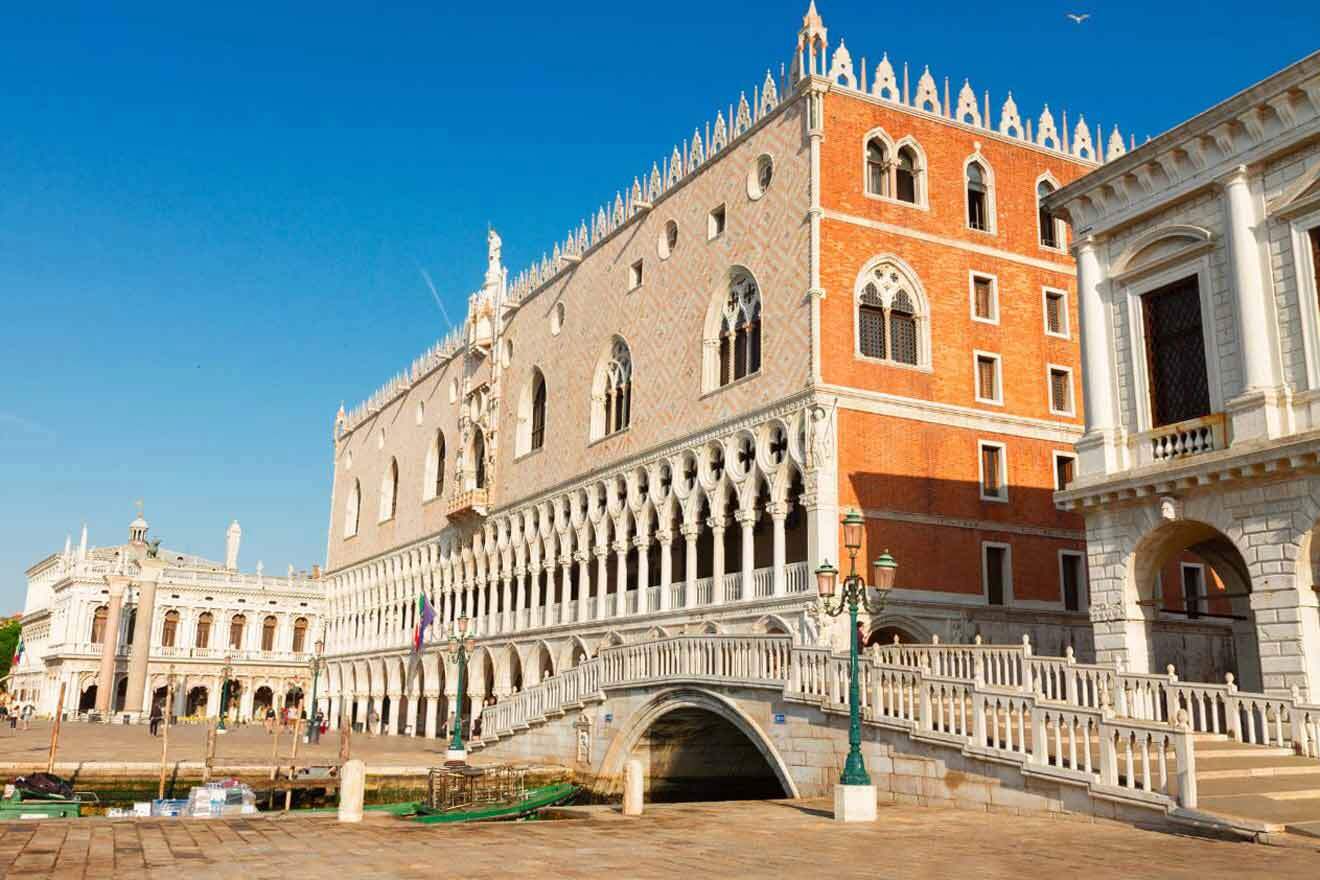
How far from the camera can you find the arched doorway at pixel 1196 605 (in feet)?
54.9

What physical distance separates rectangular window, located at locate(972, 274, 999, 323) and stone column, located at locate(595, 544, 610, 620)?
11895mm

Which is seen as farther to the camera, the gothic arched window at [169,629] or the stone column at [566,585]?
the gothic arched window at [169,629]

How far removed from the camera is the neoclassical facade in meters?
25.0

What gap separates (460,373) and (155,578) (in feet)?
66.7

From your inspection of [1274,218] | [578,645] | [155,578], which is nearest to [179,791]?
[578,645]

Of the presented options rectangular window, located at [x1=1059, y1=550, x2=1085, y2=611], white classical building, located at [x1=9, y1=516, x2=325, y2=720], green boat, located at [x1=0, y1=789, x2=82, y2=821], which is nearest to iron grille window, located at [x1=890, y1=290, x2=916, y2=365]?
rectangular window, located at [x1=1059, y1=550, x2=1085, y2=611]

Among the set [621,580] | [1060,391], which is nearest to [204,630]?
[621,580]

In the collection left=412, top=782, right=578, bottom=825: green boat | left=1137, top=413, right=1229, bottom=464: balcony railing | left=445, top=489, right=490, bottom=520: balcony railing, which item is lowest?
left=412, top=782, right=578, bottom=825: green boat

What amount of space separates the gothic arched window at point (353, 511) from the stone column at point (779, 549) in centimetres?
3675

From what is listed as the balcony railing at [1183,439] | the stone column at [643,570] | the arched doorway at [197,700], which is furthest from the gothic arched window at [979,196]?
the arched doorway at [197,700]

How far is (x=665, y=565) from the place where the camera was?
29.0 meters

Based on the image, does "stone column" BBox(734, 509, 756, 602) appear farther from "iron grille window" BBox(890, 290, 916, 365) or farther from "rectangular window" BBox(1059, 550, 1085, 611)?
"rectangular window" BBox(1059, 550, 1085, 611)

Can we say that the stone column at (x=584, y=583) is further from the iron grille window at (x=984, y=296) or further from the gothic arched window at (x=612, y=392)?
the iron grille window at (x=984, y=296)

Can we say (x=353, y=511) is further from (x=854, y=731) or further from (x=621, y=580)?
(x=854, y=731)
